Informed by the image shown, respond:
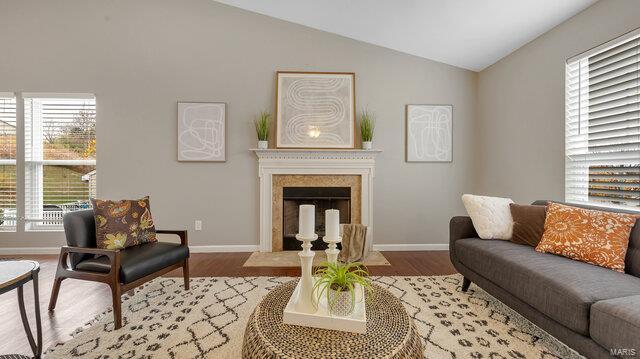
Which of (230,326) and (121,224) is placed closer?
Result: (230,326)

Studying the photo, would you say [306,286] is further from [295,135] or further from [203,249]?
[203,249]

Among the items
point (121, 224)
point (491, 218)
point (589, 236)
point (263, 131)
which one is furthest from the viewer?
point (263, 131)

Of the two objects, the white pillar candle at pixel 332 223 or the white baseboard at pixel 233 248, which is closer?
the white pillar candle at pixel 332 223

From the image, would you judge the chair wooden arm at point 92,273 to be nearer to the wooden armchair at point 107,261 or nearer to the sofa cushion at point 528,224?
the wooden armchair at point 107,261

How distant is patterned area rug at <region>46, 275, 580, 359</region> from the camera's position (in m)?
1.59

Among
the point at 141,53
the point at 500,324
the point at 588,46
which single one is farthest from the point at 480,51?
the point at 141,53

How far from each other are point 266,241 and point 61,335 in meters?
2.03

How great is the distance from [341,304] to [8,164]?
15.3 feet

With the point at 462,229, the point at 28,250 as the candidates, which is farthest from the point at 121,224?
the point at 462,229

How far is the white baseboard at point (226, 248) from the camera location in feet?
11.6

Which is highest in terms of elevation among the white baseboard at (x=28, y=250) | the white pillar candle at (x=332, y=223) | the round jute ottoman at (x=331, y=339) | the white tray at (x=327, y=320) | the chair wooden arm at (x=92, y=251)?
the white pillar candle at (x=332, y=223)

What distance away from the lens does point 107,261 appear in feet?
6.42

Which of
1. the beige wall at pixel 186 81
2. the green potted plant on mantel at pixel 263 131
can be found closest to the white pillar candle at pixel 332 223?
the green potted plant on mantel at pixel 263 131

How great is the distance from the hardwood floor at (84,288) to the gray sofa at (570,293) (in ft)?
3.22
